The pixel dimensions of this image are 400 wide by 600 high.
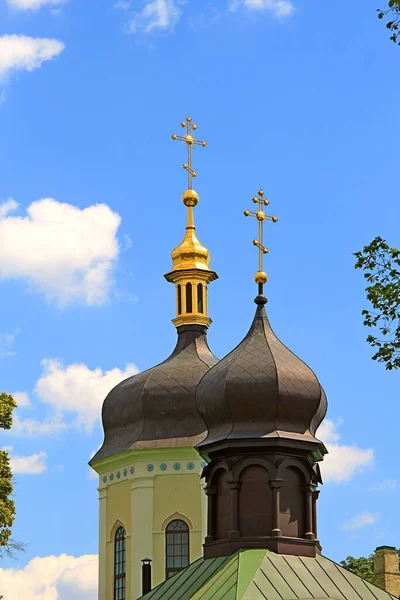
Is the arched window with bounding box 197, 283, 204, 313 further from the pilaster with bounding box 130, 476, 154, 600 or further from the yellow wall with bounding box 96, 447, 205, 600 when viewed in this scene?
the pilaster with bounding box 130, 476, 154, 600

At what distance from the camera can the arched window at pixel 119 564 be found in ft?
106

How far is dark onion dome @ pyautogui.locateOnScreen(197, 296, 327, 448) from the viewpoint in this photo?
80.2 feet

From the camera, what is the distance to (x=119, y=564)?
32.8 meters

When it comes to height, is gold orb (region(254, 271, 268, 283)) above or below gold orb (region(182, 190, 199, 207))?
below

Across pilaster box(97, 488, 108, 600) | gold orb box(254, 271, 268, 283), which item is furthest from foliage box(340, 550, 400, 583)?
gold orb box(254, 271, 268, 283)

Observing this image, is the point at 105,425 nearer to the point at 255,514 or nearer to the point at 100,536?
the point at 100,536

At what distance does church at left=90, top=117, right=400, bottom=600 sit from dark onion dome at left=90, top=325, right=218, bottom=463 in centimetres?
5

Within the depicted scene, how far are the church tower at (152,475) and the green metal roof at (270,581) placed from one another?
779 centimetres

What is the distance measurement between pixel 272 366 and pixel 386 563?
38.0ft

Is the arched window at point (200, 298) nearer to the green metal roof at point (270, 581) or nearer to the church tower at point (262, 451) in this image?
the church tower at point (262, 451)

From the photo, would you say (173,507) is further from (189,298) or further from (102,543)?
(189,298)

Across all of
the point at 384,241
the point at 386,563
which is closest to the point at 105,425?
the point at 386,563

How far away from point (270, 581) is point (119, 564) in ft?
36.3

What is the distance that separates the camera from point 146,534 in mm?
32125
